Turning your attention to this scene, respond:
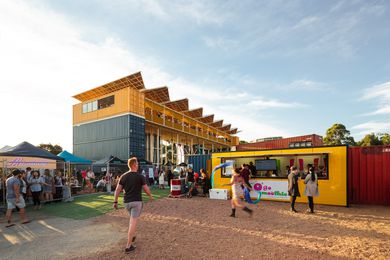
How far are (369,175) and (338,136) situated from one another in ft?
127

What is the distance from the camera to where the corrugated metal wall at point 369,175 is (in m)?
10.6

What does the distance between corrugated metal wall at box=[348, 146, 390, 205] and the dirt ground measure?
2553 mm

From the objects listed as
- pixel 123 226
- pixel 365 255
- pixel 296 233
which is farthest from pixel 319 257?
pixel 123 226

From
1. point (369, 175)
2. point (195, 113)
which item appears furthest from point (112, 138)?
point (369, 175)

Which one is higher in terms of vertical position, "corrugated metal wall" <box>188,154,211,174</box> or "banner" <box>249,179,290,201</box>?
"corrugated metal wall" <box>188,154,211,174</box>

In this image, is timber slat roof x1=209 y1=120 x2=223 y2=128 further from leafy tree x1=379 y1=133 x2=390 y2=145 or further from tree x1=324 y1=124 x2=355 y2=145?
leafy tree x1=379 y1=133 x2=390 y2=145

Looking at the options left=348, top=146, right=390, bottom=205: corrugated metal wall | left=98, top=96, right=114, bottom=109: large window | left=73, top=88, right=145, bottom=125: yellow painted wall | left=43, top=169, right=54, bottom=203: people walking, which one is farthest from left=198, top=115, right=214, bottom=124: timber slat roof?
left=43, top=169, right=54, bottom=203: people walking

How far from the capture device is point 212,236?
5809 millimetres

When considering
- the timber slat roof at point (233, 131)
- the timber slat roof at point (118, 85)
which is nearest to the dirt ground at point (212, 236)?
the timber slat roof at point (118, 85)

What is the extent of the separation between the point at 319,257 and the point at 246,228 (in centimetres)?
227

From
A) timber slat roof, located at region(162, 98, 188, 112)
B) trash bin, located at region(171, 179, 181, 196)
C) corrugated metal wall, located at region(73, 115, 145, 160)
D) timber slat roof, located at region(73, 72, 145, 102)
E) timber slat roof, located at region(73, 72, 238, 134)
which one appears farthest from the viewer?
timber slat roof, located at region(162, 98, 188, 112)

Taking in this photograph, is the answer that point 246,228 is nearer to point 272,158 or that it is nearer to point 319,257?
point 319,257

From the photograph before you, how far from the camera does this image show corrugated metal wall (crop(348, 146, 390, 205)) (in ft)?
34.8

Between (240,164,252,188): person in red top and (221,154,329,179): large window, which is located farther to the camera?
(221,154,329,179): large window
